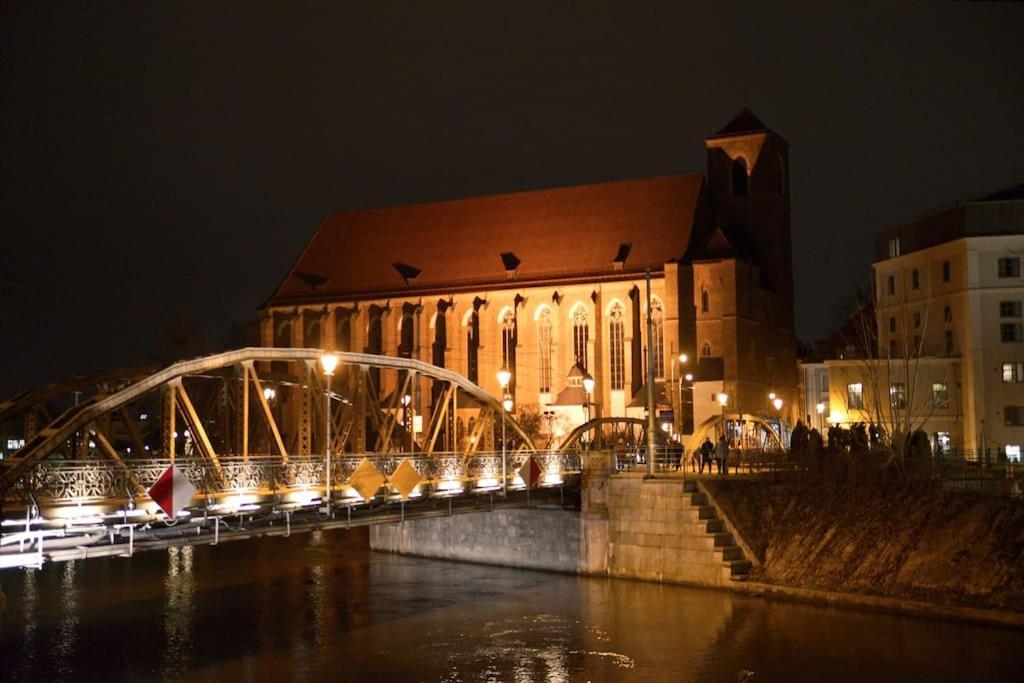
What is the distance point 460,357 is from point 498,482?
1757 inches

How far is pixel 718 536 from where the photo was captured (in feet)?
126

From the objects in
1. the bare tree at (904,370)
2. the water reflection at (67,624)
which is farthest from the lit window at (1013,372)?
the water reflection at (67,624)

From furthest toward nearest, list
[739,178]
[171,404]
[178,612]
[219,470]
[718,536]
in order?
[739,178]
[718,536]
[178,612]
[171,404]
[219,470]

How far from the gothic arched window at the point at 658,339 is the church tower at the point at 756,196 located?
275 inches

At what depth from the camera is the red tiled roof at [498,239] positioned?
3201 inches

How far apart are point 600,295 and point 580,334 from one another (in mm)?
2967

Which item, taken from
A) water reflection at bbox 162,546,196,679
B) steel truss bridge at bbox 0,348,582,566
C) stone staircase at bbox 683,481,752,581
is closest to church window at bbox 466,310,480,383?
water reflection at bbox 162,546,196,679

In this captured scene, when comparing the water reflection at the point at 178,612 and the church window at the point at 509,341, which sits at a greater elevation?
the church window at the point at 509,341

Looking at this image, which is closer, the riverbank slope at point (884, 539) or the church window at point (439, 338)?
the riverbank slope at point (884, 539)

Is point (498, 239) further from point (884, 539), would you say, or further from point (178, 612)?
point (884, 539)

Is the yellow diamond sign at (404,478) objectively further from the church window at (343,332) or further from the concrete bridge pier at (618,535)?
the church window at (343,332)

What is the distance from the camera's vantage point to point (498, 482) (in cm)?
3997

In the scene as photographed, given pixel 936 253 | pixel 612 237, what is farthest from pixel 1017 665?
pixel 612 237

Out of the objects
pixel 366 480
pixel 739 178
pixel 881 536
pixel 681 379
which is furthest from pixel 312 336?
pixel 881 536
